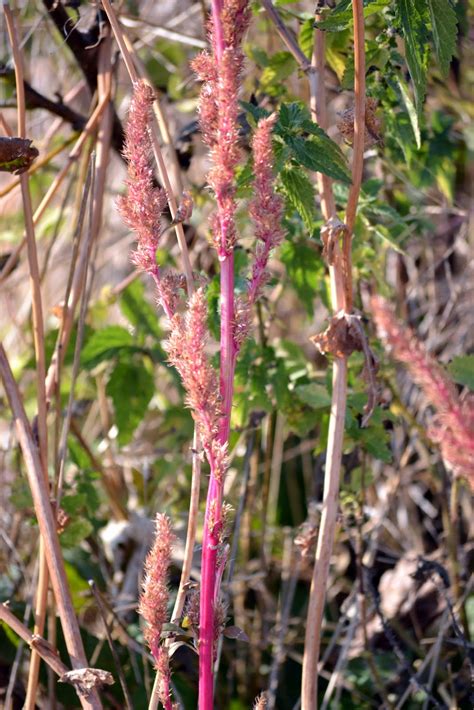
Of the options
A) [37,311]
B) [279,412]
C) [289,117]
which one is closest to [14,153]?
[37,311]

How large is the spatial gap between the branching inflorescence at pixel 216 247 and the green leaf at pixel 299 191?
0.18 m

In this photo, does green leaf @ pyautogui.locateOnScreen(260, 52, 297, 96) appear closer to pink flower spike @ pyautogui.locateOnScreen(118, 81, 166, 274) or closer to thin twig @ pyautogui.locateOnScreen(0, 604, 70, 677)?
pink flower spike @ pyautogui.locateOnScreen(118, 81, 166, 274)

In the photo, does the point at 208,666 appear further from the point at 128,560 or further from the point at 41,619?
the point at 128,560

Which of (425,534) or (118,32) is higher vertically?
(118,32)

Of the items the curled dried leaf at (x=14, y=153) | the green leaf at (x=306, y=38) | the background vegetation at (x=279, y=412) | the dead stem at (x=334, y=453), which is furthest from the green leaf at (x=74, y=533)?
the green leaf at (x=306, y=38)

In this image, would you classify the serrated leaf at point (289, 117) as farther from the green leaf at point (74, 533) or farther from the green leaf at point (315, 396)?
the green leaf at point (74, 533)

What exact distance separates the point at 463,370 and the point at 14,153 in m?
0.73

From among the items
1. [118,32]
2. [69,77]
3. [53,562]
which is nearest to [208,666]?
[53,562]

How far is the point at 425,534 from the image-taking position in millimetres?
1983

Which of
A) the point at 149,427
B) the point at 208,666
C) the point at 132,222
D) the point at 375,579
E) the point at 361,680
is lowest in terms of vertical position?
the point at 361,680

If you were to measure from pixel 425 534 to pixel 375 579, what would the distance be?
306 mm

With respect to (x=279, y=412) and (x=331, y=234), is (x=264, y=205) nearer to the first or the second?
(x=331, y=234)

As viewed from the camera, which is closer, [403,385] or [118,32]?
[118,32]

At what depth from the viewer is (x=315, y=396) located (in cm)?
126
